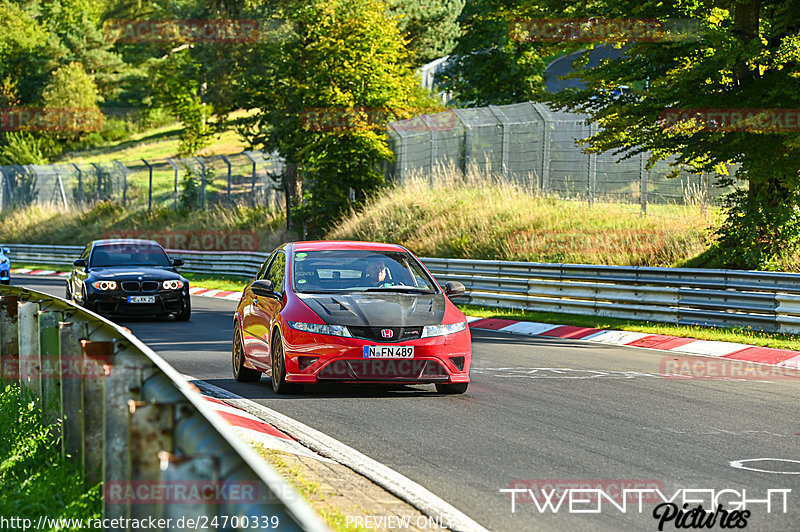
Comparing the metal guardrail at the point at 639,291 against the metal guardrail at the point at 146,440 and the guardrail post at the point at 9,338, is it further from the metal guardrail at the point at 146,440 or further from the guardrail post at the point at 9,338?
the metal guardrail at the point at 146,440

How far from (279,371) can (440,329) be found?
1653mm

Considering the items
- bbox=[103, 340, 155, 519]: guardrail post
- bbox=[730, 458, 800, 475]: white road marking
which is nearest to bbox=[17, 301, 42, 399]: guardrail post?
bbox=[103, 340, 155, 519]: guardrail post

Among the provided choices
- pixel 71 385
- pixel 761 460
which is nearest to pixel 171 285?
pixel 71 385

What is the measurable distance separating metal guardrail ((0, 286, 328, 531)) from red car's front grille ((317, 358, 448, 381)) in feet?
9.70

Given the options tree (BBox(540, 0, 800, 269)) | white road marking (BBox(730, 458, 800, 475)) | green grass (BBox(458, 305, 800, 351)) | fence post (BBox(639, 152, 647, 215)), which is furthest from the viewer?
fence post (BBox(639, 152, 647, 215))

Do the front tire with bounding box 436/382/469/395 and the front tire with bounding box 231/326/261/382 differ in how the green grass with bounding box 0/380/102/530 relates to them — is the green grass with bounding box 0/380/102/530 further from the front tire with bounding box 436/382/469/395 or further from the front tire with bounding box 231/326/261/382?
the front tire with bounding box 436/382/469/395

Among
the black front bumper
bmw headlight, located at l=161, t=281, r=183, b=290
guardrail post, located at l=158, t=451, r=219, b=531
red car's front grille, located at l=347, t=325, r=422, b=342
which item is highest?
guardrail post, located at l=158, t=451, r=219, b=531

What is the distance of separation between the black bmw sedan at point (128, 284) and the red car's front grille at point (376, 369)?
369 inches

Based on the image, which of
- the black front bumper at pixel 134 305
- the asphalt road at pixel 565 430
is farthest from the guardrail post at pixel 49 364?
the black front bumper at pixel 134 305

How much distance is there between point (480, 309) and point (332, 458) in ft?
50.9

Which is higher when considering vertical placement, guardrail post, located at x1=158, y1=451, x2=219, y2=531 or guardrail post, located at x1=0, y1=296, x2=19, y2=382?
guardrail post, located at x1=158, y1=451, x2=219, y2=531

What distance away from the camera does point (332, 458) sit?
7266 mm

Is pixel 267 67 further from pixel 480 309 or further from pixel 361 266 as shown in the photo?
pixel 361 266

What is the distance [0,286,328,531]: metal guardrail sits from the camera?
304 cm
